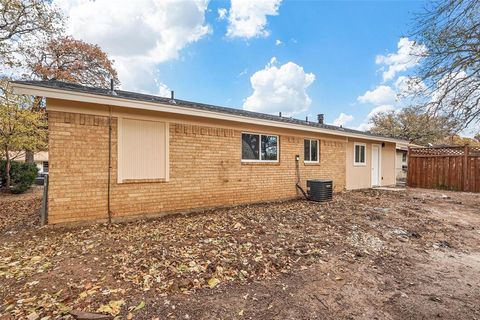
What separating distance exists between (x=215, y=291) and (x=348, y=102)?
55.0ft

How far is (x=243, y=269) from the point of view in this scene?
3.53 meters

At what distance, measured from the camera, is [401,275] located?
11.4ft

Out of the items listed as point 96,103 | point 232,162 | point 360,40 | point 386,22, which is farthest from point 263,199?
point 360,40

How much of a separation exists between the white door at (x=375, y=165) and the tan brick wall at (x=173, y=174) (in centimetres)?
537

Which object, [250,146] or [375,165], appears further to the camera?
[375,165]

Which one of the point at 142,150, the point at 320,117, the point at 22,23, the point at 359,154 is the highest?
the point at 22,23

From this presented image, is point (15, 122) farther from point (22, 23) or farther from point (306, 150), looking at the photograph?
point (306, 150)

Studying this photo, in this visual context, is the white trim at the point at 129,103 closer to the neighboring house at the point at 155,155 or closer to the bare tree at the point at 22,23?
the neighboring house at the point at 155,155

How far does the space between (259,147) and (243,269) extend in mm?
5528

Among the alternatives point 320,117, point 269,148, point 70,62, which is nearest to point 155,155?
point 269,148

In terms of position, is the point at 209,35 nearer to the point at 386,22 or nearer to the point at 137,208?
the point at 386,22

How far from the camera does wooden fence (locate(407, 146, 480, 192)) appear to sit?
40.1ft

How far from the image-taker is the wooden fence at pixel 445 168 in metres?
12.2

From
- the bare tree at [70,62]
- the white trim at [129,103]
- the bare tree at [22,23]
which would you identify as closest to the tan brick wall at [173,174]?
the white trim at [129,103]
